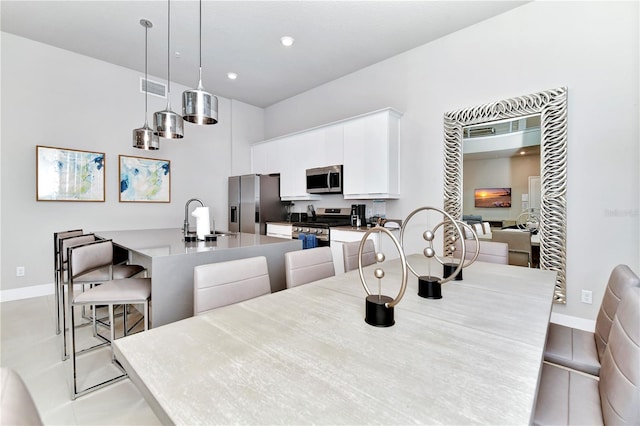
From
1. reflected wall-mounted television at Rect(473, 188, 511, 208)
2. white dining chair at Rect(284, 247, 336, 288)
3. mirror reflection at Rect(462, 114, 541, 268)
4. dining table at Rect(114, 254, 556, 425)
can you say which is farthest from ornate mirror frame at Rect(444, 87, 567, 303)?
white dining chair at Rect(284, 247, 336, 288)

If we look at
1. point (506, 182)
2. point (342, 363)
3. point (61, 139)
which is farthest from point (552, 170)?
point (61, 139)

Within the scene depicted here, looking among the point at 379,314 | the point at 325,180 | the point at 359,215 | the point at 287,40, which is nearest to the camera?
the point at 379,314

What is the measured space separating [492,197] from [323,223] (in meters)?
2.36

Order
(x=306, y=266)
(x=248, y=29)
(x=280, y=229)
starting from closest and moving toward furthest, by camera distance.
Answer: (x=306, y=266), (x=248, y=29), (x=280, y=229)

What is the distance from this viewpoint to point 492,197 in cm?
327

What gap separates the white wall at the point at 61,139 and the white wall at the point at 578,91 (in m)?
4.21

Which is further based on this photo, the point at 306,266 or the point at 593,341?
the point at 306,266

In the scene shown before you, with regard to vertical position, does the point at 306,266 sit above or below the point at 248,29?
below

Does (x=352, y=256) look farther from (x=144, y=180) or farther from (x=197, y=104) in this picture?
(x=144, y=180)

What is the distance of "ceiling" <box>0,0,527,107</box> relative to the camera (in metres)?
3.03

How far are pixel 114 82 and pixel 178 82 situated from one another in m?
0.93

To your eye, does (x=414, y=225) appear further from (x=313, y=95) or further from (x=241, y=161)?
(x=241, y=161)

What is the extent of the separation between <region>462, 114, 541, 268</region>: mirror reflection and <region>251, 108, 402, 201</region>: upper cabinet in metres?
0.89

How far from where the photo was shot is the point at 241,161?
5879 mm
